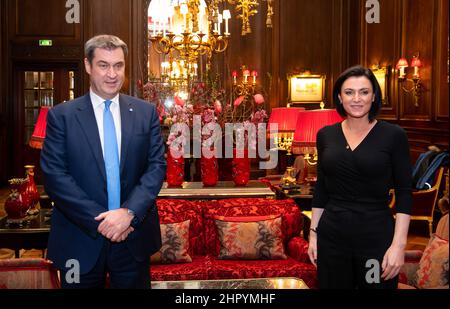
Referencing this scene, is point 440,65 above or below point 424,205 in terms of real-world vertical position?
above

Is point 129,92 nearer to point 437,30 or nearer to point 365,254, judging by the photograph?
point 437,30

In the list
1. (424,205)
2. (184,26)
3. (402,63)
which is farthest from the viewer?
(402,63)

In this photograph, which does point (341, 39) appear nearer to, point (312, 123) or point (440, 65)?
point (440, 65)

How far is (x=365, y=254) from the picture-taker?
6.61ft

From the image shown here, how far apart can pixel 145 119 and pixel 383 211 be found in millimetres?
955

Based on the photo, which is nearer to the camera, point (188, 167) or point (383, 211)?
point (383, 211)

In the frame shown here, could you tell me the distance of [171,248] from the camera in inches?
140

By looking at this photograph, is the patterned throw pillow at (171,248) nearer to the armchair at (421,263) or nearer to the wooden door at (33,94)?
the armchair at (421,263)

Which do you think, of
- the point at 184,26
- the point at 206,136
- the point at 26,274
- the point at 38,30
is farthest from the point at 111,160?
the point at 38,30

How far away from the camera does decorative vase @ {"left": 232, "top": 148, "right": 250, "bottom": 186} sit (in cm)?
430

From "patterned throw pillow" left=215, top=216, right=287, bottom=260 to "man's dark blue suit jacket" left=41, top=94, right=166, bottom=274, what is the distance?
1415 millimetres

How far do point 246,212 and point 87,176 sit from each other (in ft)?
5.68

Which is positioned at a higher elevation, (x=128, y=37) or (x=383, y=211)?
(x=128, y=37)
